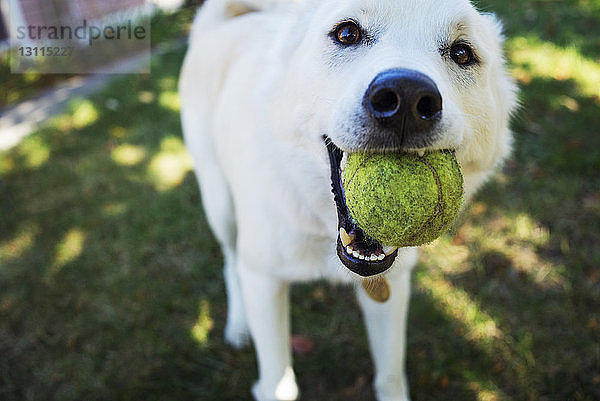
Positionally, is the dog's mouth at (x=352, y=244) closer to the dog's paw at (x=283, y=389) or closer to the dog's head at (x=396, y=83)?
the dog's head at (x=396, y=83)

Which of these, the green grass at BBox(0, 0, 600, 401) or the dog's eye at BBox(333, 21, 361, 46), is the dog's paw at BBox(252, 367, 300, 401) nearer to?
the green grass at BBox(0, 0, 600, 401)

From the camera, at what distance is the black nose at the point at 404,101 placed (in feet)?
4.28

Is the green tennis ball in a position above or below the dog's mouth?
above

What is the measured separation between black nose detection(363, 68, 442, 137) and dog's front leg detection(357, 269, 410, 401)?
0.82m

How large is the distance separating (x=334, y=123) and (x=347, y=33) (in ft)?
1.29

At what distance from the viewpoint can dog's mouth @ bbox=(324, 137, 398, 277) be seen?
61.1 inches

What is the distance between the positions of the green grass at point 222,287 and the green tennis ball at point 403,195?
65cm

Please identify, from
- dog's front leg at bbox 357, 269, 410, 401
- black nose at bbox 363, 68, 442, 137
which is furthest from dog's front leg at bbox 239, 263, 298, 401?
black nose at bbox 363, 68, 442, 137

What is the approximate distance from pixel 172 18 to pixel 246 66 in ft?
16.4

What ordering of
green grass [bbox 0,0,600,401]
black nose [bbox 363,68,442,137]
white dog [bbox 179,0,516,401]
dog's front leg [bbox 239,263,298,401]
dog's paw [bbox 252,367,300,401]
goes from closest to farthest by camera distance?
black nose [bbox 363,68,442,137]
white dog [bbox 179,0,516,401]
dog's front leg [bbox 239,263,298,401]
dog's paw [bbox 252,367,300,401]
green grass [bbox 0,0,600,401]


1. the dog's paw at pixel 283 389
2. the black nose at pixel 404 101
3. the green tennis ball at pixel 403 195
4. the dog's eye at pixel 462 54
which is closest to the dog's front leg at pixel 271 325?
the dog's paw at pixel 283 389

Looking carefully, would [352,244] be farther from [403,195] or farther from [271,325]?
[271,325]

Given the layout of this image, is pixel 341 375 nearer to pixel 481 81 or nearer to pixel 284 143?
pixel 284 143

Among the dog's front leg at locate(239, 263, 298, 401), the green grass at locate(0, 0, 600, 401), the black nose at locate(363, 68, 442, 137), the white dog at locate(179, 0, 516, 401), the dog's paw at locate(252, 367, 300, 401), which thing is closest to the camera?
the black nose at locate(363, 68, 442, 137)
